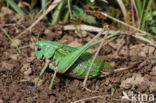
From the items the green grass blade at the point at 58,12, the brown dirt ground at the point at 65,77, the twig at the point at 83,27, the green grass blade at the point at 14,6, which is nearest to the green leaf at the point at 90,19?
the twig at the point at 83,27

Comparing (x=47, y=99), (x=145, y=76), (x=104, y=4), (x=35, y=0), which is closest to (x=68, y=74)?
(x=47, y=99)

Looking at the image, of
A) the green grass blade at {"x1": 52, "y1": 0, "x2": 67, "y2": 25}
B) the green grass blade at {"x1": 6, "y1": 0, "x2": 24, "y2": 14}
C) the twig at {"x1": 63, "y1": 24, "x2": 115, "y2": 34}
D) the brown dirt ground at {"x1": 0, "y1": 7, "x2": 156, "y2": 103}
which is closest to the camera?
the brown dirt ground at {"x1": 0, "y1": 7, "x2": 156, "y2": 103}

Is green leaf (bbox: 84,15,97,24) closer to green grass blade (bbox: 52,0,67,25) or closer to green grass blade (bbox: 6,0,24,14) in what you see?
green grass blade (bbox: 52,0,67,25)

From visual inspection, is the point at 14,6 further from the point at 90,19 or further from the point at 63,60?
the point at 63,60

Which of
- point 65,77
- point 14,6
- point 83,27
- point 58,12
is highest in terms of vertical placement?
point 14,6

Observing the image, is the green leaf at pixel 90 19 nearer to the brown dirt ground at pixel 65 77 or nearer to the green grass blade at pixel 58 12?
the brown dirt ground at pixel 65 77

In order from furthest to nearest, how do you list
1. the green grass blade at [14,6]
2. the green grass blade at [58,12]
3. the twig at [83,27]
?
the green grass blade at [14,6] < the green grass blade at [58,12] < the twig at [83,27]

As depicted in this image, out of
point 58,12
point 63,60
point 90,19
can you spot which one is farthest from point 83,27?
point 63,60

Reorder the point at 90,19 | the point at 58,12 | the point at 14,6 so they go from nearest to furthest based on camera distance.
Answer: the point at 90,19, the point at 58,12, the point at 14,6

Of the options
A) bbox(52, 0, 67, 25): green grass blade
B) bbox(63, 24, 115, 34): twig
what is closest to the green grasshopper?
bbox(63, 24, 115, 34): twig
